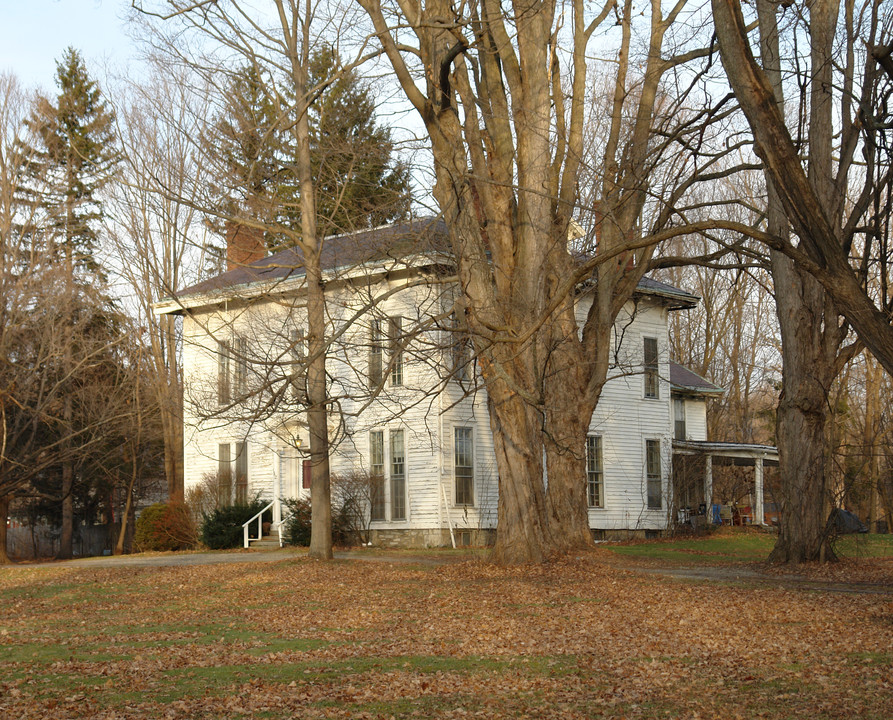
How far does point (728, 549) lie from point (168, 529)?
51.0ft

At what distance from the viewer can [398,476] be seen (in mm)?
25906

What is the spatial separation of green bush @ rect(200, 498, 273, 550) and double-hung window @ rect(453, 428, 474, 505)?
580 cm

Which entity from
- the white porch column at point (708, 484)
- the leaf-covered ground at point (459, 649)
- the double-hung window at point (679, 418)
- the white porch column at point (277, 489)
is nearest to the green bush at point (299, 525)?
the white porch column at point (277, 489)

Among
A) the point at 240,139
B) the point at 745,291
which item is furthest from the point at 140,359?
the point at 745,291

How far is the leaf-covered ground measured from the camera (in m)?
6.83

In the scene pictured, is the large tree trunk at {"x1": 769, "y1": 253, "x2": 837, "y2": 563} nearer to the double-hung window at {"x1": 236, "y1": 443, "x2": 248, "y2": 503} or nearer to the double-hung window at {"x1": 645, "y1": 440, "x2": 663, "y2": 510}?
the double-hung window at {"x1": 645, "y1": 440, "x2": 663, "y2": 510}

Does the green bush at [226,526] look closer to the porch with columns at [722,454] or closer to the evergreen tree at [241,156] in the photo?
the evergreen tree at [241,156]

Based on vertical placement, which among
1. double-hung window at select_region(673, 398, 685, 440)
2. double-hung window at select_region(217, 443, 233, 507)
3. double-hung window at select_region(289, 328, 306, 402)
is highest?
double-hung window at select_region(289, 328, 306, 402)

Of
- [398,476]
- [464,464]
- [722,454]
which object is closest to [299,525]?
[398,476]

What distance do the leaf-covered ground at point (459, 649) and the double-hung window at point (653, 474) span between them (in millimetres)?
16238

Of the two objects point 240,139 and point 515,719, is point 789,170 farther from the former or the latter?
point 240,139

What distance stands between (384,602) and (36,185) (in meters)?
28.9

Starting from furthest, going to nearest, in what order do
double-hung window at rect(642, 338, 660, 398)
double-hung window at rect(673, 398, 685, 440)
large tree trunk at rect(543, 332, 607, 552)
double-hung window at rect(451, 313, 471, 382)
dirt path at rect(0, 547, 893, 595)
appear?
1. double-hung window at rect(673, 398, 685, 440)
2. double-hung window at rect(642, 338, 660, 398)
3. large tree trunk at rect(543, 332, 607, 552)
4. dirt path at rect(0, 547, 893, 595)
5. double-hung window at rect(451, 313, 471, 382)

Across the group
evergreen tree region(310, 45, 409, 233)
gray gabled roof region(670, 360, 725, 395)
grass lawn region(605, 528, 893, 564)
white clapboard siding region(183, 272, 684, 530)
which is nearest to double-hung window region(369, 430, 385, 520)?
white clapboard siding region(183, 272, 684, 530)
